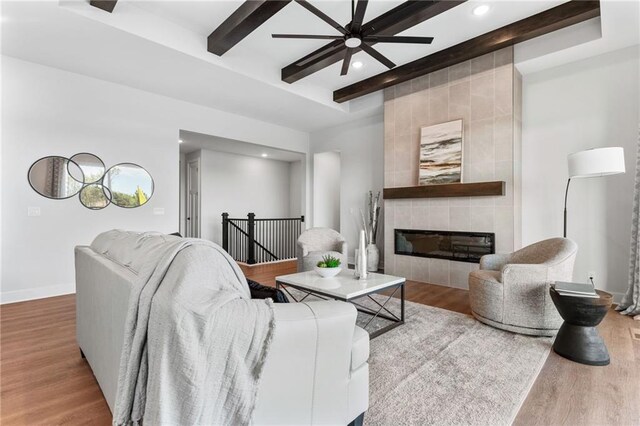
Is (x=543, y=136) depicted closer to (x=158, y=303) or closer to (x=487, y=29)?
(x=487, y=29)

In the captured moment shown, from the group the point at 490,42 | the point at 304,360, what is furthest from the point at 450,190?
the point at 304,360

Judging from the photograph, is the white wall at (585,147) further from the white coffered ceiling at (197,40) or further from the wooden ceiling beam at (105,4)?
the wooden ceiling beam at (105,4)

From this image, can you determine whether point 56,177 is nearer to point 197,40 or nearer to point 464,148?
point 197,40

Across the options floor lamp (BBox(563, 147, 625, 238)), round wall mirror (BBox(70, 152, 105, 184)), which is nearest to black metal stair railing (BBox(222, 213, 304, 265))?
round wall mirror (BBox(70, 152, 105, 184))

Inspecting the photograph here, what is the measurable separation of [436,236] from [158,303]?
422 centimetres

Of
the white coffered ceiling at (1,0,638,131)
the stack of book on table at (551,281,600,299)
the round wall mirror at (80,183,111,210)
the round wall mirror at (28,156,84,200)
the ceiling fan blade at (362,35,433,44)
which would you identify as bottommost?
the stack of book on table at (551,281,600,299)

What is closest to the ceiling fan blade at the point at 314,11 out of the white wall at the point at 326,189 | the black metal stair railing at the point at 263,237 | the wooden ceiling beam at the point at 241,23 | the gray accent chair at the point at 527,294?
the wooden ceiling beam at the point at 241,23

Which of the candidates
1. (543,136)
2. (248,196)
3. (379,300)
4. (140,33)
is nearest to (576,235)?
(543,136)

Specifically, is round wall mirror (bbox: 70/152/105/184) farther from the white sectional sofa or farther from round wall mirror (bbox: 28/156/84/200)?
the white sectional sofa

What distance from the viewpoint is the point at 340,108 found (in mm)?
5613

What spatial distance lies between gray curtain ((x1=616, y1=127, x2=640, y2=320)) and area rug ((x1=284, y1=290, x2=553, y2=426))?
142 cm

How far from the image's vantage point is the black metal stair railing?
708 centimetres

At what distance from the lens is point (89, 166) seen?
164 inches

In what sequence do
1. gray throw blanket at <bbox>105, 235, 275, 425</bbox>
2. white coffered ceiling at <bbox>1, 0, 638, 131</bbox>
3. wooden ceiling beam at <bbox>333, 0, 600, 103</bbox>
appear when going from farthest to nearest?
wooden ceiling beam at <bbox>333, 0, 600, 103</bbox>, white coffered ceiling at <bbox>1, 0, 638, 131</bbox>, gray throw blanket at <bbox>105, 235, 275, 425</bbox>
